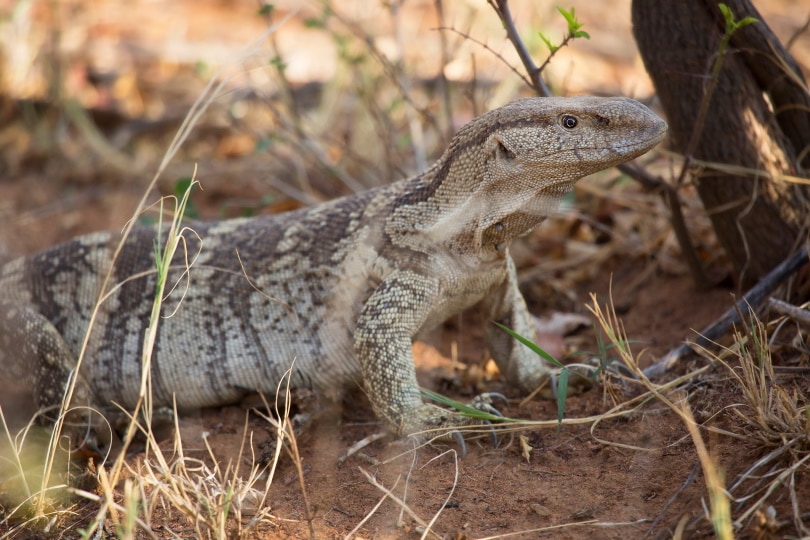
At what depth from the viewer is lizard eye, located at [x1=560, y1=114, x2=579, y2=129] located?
3652 millimetres

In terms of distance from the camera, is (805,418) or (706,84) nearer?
(805,418)

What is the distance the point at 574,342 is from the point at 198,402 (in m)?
2.39

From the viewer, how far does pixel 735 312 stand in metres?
4.20

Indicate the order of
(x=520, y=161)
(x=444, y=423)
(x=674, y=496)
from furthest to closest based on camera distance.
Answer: (x=444, y=423) → (x=520, y=161) → (x=674, y=496)

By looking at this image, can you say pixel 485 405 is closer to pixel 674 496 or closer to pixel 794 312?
pixel 674 496

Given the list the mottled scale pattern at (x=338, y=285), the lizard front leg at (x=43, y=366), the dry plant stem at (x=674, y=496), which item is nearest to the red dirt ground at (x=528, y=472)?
the dry plant stem at (x=674, y=496)

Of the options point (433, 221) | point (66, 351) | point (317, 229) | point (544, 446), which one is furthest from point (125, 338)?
point (544, 446)

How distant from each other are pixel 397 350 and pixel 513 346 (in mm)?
903

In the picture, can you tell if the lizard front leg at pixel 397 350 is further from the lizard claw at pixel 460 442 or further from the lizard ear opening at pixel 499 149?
the lizard ear opening at pixel 499 149

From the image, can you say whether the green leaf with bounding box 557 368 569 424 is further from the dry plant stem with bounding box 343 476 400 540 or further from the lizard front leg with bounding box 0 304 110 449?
the lizard front leg with bounding box 0 304 110 449

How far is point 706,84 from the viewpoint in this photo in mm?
4238

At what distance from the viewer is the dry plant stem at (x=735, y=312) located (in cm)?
411

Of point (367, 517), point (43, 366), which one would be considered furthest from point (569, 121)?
point (43, 366)

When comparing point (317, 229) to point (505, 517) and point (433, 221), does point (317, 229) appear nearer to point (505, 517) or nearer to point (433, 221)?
point (433, 221)
